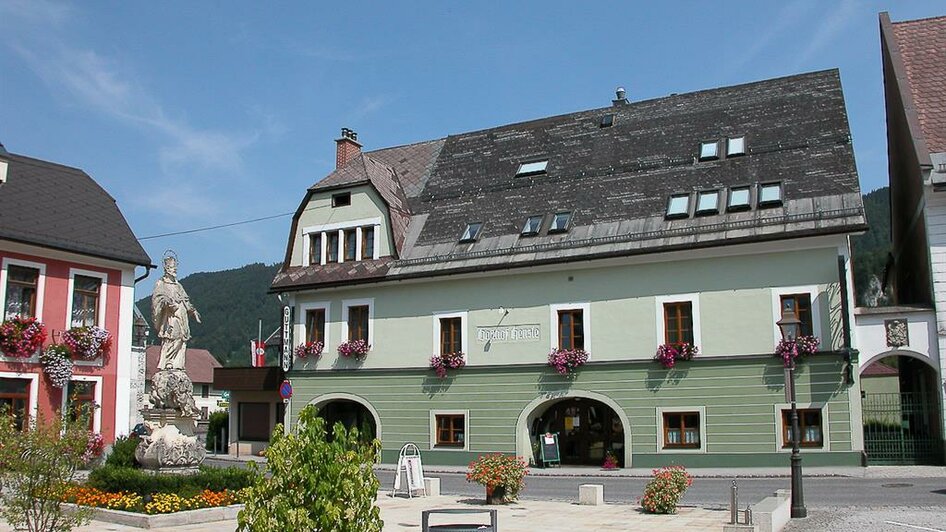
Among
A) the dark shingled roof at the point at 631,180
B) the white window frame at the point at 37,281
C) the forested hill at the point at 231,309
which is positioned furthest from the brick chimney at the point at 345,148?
the forested hill at the point at 231,309

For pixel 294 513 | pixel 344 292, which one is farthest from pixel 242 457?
pixel 294 513

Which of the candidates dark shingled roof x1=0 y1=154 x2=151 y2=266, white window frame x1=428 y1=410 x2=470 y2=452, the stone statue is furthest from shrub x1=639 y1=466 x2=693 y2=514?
dark shingled roof x1=0 y1=154 x2=151 y2=266

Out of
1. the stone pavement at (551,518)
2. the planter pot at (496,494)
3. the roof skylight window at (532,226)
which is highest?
the roof skylight window at (532,226)

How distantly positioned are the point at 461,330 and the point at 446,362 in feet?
3.89

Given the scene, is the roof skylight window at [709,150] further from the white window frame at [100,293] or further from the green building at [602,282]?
the white window frame at [100,293]

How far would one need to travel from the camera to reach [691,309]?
26281 millimetres

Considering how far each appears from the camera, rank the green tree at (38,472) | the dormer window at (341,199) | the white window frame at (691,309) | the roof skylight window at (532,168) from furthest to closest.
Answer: the dormer window at (341,199) → the roof skylight window at (532,168) → the white window frame at (691,309) → the green tree at (38,472)

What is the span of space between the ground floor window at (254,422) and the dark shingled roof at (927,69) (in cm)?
2536

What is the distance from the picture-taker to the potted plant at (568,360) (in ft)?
89.9

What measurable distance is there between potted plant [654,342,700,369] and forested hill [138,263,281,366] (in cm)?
10934

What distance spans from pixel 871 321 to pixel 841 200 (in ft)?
11.2

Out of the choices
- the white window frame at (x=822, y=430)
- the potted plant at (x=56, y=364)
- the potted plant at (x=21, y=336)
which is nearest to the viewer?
the white window frame at (x=822, y=430)

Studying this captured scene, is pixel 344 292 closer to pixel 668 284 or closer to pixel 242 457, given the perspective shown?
pixel 242 457

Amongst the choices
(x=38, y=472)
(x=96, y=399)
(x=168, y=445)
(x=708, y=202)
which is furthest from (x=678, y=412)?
(x=38, y=472)
